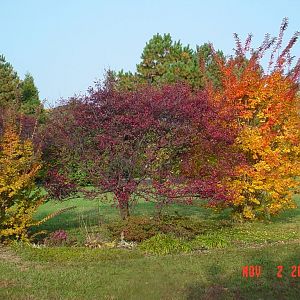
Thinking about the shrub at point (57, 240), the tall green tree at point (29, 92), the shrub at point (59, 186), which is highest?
the tall green tree at point (29, 92)

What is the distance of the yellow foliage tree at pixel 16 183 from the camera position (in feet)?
29.5

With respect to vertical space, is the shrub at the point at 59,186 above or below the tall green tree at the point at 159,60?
below

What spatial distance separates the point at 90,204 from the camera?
18562 millimetres

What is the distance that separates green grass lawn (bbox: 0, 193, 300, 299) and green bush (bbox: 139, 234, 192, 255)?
22cm

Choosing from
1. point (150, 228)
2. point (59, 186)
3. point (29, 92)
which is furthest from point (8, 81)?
point (150, 228)

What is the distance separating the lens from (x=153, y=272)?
6664 mm

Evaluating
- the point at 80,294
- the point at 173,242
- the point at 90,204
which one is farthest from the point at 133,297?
the point at 90,204

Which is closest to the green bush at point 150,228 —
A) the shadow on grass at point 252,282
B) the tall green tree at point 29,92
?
the shadow on grass at point 252,282

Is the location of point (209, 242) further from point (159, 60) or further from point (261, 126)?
point (159, 60)

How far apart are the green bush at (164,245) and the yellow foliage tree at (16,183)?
2474mm

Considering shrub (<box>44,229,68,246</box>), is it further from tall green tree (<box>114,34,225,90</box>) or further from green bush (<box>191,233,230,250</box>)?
Result: tall green tree (<box>114,34,225,90</box>)

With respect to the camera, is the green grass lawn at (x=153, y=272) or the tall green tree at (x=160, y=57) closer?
the green grass lawn at (x=153, y=272)

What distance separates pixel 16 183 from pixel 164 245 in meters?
3.05

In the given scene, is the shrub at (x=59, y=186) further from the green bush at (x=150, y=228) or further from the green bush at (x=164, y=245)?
the green bush at (x=164, y=245)
